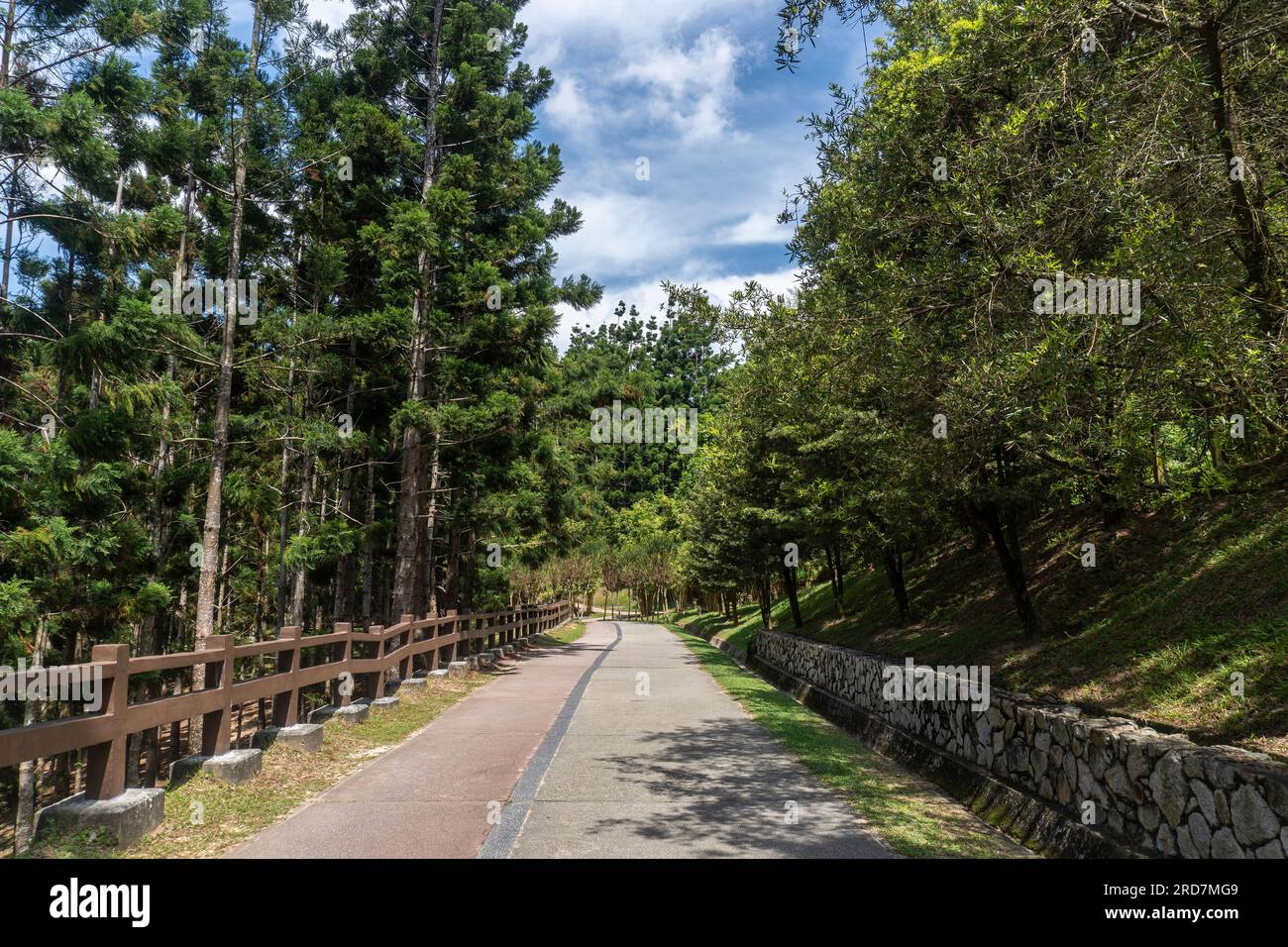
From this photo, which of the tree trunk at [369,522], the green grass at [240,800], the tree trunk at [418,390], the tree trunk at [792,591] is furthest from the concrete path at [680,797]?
the tree trunk at [792,591]

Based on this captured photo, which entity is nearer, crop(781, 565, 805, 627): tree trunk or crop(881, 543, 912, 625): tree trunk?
crop(881, 543, 912, 625): tree trunk

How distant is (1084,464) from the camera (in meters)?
7.57

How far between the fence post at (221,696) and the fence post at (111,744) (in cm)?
142

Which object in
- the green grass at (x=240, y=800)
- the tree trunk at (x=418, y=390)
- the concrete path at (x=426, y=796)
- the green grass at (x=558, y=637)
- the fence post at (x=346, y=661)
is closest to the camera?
the green grass at (x=240, y=800)

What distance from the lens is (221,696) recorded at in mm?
6527

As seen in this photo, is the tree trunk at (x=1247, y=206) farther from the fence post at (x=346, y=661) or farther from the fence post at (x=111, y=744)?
the fence post at (x=346, y=661)

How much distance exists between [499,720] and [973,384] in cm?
790

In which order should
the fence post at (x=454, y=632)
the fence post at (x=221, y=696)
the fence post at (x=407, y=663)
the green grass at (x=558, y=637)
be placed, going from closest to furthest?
the fence post at (x=221, y=696)
the fence post at (x=407, y=663)
the fence post at (x=454, y=632)
the green grass at (x=558, y=637)

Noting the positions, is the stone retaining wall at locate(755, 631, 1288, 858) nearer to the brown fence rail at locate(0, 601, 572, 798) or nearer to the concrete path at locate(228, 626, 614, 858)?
the concrete path at locate(228, 626, 614, 858)

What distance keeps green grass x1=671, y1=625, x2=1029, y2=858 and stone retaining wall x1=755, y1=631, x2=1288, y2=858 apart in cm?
55

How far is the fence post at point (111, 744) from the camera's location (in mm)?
4980

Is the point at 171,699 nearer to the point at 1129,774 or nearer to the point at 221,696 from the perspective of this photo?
the point at 221,696

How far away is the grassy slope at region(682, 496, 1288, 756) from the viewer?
6215mm

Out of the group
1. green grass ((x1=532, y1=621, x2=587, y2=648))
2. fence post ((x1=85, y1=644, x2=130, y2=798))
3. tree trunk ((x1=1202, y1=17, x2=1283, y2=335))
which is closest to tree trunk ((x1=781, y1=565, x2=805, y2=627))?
green grass ((x1=532, y1=621, x2=587, y2=648))
